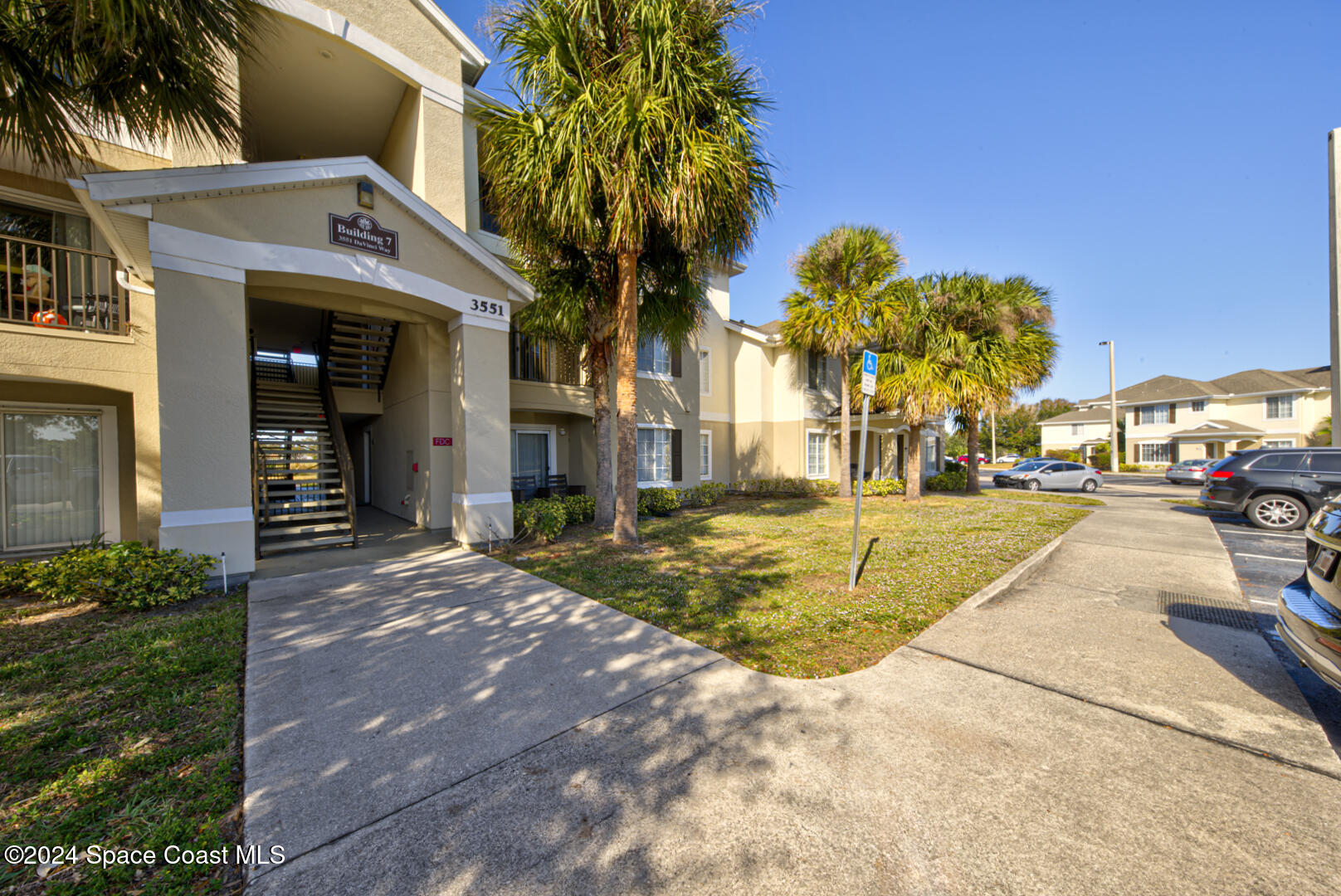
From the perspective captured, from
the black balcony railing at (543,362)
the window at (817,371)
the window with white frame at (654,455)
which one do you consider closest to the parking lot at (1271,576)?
the window at (817,371)

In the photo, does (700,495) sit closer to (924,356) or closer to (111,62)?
(924,356)

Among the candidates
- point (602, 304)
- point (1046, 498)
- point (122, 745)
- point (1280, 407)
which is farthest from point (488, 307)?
point (1280, 407)

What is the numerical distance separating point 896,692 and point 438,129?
1340 cm

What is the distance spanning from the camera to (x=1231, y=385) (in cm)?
3828

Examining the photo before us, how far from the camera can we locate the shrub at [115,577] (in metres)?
5.82

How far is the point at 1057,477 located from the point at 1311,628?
2265cm

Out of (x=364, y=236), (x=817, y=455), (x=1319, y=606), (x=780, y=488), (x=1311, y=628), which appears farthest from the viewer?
(x=817, y=455)

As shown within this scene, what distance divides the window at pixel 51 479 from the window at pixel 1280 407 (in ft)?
194

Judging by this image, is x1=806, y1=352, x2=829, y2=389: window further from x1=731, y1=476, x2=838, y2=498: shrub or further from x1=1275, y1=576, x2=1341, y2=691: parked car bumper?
x1=1275, y1=576, x2=1341, y2=691: parked car bumper

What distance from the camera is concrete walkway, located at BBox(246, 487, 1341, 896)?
7.37 ft

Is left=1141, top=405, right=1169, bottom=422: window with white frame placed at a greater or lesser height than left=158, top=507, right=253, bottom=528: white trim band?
greater

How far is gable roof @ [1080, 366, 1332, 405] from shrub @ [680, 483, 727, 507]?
4349 centimetres

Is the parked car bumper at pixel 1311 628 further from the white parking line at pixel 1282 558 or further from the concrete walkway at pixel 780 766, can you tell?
the white parking line at pixel 1282 558

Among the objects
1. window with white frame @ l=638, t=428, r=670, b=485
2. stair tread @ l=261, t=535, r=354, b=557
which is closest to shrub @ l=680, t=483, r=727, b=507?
window with white frame @ l=638, t=428, r=670, b=485
